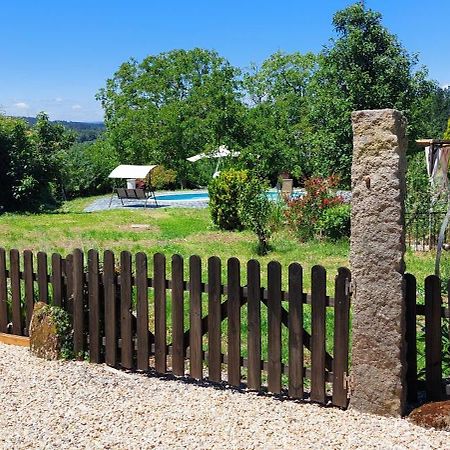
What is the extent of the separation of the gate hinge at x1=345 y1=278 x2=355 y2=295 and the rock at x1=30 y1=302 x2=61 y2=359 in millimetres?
2894

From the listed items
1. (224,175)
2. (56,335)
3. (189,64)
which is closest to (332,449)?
(56,335)

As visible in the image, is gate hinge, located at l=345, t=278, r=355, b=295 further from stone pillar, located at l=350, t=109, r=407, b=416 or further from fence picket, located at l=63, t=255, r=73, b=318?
fence picket, located at l=63, t=255, r=73, b=318

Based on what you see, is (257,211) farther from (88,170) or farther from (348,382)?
(88,170)

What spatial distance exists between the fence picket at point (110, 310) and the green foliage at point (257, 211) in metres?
6.70

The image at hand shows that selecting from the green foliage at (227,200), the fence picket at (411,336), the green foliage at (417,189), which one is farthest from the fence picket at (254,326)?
the green foliage at (227,200)

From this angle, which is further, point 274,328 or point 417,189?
point 417,189

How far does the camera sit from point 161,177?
34500 mm

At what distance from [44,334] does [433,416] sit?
3624 millimetres

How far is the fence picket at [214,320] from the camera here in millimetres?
4859

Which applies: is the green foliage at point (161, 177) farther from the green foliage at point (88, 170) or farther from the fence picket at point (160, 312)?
the fence picket at point (160, 312)

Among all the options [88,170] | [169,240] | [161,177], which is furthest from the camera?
[88,170]

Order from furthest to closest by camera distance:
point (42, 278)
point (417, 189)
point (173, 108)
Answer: point (173, 108) < point (417, 189) < point (42, 278)

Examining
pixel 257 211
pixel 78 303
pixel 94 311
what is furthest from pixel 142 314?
pixel 257 211

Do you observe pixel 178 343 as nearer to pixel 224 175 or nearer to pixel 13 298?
pixel 13 298
